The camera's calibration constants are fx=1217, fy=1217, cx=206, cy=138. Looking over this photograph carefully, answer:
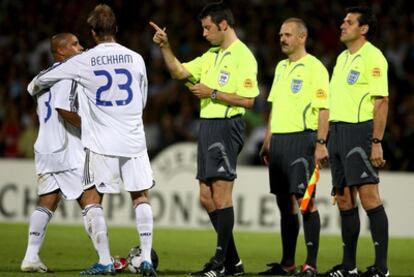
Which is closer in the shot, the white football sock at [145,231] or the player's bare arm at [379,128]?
the white football sock at [145,231]

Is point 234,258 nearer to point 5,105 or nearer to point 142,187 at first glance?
point 142,187

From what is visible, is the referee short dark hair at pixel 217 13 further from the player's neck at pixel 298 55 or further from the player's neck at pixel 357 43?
the player's neck at pixel 357 43

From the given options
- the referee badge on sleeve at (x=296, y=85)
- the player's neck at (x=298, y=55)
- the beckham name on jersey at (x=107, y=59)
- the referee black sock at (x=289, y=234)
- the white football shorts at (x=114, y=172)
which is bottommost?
the referee black sock at (x=289, y=234)

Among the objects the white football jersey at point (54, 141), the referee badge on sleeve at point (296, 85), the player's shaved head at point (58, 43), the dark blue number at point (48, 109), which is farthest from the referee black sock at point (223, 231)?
the player's shaved head at point (58, 43)

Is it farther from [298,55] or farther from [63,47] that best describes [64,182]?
[298,55]

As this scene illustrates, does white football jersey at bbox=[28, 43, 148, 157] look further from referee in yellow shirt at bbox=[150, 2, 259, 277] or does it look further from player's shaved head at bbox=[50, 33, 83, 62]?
player's shaved head at bbox=[50, 33, 83, 62]

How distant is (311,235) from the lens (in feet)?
34.7

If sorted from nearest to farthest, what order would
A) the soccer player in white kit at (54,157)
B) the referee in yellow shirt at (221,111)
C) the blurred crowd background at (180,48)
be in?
the referee in yellow shirt at (221,111) → the soccer player in white kit at (54,157) → the blurred crowd background at (180,48)

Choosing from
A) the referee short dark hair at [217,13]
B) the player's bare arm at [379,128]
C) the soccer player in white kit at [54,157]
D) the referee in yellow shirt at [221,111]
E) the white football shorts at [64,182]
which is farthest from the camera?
the white football shorts at [64,182]

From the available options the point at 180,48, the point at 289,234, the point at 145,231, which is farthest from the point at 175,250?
the point at 180,48

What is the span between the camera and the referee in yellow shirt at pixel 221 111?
10.5m

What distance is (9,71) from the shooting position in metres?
20.2

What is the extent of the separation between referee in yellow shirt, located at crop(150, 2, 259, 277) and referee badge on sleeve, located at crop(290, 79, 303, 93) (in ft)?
1.15

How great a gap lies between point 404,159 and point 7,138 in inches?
236
